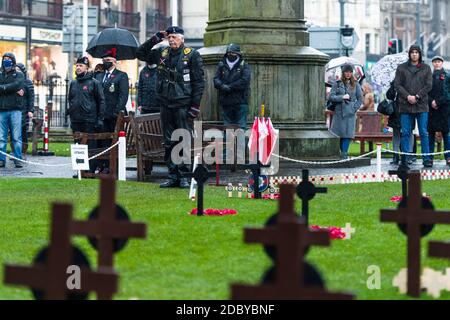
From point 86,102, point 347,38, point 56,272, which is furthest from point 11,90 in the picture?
point 347,38

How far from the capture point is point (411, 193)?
845cm

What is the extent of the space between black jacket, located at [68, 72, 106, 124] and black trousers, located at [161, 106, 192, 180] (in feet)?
9.64

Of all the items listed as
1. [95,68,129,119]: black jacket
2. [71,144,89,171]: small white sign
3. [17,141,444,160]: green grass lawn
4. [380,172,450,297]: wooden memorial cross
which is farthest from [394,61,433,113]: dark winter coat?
[380,172,450,297]: wooden memorial cross

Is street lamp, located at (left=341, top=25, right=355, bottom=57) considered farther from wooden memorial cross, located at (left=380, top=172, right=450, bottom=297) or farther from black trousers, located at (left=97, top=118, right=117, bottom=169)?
wooden memorial cross, located at (left=380, top=172, right=450, bottom=297)

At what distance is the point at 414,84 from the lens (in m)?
22.5

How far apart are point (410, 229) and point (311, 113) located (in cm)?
1435

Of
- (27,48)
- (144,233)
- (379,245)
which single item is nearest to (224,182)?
(379,245)

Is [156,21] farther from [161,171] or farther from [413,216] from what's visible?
[413,216]

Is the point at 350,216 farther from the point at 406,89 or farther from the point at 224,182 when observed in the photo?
the point at 406,89

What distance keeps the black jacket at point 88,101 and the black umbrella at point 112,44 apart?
4.91 metres

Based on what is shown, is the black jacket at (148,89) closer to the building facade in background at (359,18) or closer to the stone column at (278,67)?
the stone column at (278,67)

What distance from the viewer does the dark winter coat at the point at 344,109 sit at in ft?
78.2

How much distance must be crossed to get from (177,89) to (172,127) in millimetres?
551

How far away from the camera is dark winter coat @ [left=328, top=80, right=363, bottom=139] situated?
23.8 metres
